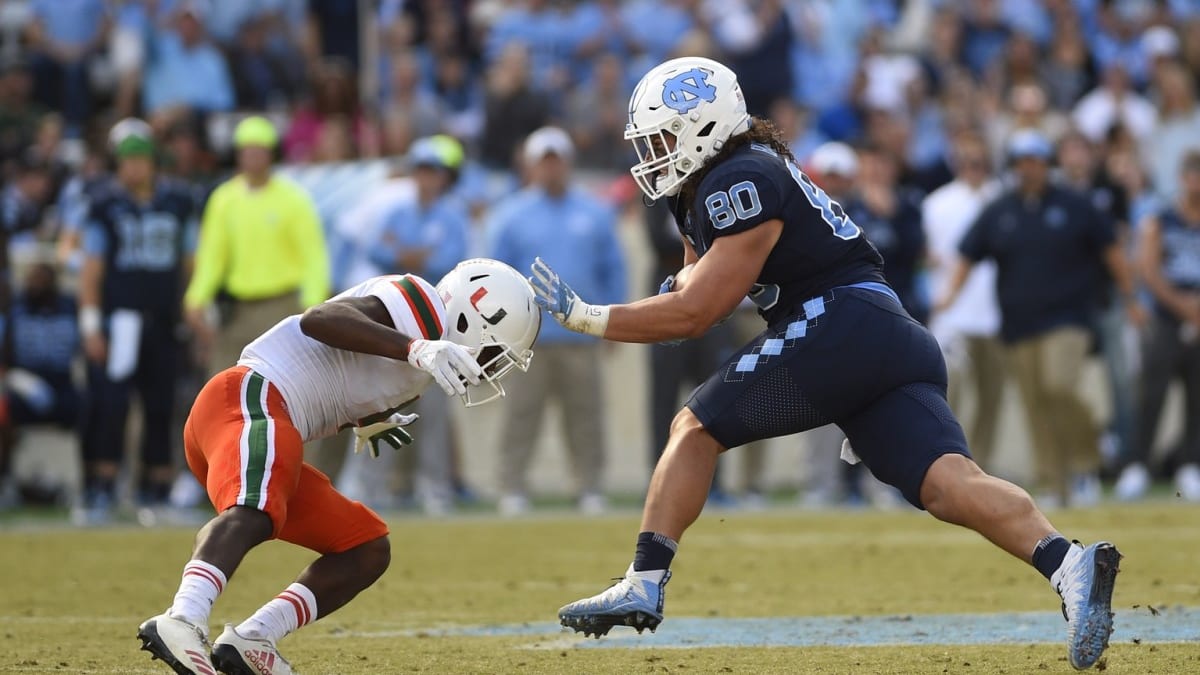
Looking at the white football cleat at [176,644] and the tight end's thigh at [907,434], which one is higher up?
the tight end's thigh at [907,434]

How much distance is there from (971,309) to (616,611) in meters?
8.37

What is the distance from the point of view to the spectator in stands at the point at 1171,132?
15.1 m

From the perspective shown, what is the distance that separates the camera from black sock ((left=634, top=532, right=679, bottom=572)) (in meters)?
5.37

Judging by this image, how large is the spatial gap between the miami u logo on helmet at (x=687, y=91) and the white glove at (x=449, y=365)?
41.8 inches

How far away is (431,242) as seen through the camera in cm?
1229

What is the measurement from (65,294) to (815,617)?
7238 millimetres

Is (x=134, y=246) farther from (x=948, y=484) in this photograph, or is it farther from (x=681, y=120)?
(x=948, y=484)

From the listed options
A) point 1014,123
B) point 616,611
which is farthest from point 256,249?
point 1014,123

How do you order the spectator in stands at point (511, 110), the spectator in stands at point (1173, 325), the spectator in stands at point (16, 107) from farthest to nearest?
the spectator in stands at point (511, 110)
the spectator in stands at point (16, 107)
the spectator in stands at point (1173, 325)

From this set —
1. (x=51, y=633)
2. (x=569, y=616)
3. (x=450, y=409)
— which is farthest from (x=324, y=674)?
(x=450, y=409)

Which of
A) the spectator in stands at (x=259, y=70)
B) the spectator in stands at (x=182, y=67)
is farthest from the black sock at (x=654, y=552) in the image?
the spectator in stands at (x=259, y=70)

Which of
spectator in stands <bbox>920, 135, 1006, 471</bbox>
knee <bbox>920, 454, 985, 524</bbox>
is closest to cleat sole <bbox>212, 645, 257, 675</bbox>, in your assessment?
knee <bbox>920, 454, 985, 524</bbox>

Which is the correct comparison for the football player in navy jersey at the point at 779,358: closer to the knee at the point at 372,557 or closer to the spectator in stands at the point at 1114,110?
the knee at the point at 372,557

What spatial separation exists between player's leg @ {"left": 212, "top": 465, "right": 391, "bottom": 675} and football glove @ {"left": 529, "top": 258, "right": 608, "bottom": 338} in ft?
2.84
